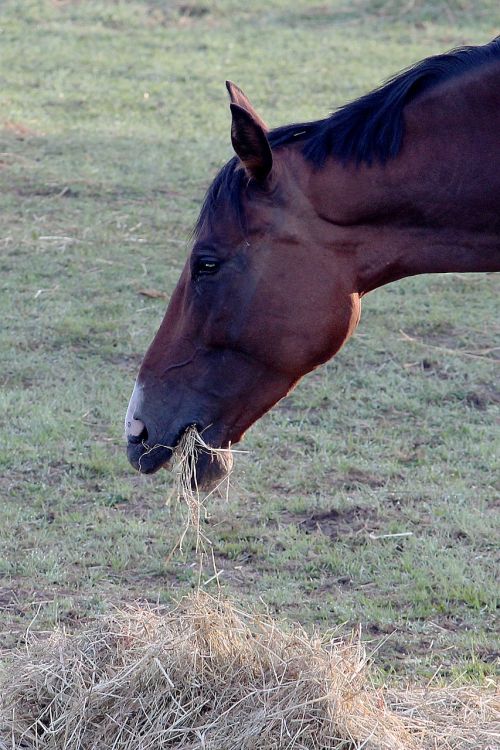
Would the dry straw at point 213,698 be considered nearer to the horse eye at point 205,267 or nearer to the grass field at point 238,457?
the grass field at point 238,457

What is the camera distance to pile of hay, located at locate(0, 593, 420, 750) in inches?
108

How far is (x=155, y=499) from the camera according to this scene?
447 centimetres

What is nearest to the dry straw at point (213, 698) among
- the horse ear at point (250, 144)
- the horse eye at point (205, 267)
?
the horse eye at point (205, 267)

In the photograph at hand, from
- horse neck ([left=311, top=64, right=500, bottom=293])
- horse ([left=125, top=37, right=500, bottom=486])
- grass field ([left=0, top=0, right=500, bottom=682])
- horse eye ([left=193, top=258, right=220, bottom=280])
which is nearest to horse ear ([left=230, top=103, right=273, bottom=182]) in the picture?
horse ([left=125, top=37, right=500, bottom=486])

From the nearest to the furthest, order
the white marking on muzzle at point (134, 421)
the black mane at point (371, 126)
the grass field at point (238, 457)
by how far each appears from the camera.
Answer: the black mane at point (371, 126) → the white marking on muzzle at point (134, 421) → the grass field at point (238, 457)

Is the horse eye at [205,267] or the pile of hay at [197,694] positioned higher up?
the horse eye at [205,267]

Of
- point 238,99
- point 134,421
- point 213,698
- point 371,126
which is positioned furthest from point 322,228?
point 213,698

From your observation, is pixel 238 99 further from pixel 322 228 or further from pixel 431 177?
pixel 431 177

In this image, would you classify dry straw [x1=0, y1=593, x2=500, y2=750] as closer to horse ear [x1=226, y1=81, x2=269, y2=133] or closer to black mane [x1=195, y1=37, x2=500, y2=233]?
black mane [x1=195, y1=37, x2=500, y2=233]

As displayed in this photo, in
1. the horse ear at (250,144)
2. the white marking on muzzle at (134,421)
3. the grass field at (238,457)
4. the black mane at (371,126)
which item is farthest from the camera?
the grass field at (238,457)

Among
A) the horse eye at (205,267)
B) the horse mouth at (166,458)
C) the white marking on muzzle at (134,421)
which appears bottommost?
the horse mouth at (166,458)

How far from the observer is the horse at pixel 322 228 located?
9.05 ft

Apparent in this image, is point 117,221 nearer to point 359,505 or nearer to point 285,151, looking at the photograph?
point 359,505

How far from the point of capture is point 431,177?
9.09 ft
